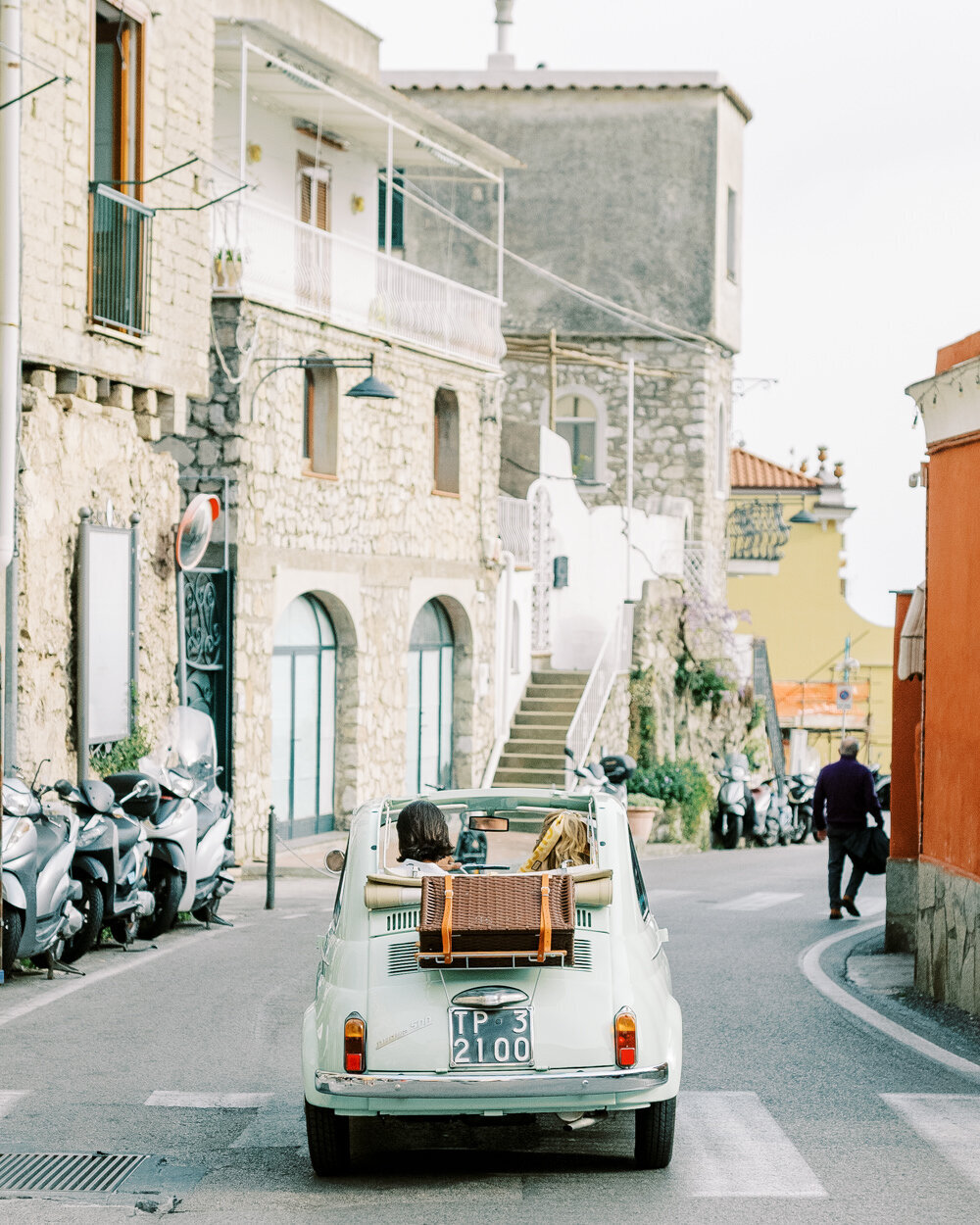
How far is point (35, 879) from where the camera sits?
38.5 ft

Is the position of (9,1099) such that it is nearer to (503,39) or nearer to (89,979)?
(89,979)

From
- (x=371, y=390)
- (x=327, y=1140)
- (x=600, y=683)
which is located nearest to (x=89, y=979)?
(x=327, y=1140)

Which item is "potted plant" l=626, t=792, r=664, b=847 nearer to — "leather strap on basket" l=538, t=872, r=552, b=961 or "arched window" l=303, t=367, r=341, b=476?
"arched window" l=303, t=367, r=341, b=476

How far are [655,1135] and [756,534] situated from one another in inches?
1457

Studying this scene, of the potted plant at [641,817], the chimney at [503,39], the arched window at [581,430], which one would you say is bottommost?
the potted plant at [641,817]

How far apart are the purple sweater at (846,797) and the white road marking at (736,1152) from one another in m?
Answer: 8.31

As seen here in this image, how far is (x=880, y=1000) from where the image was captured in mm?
12180

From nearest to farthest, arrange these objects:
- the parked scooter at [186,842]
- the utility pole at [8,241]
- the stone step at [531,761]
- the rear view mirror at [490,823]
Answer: the rear view mirror at [490,823] → the utility pole at [8,241] → the parked scooter at [186,842] → the stone step at [531,761]

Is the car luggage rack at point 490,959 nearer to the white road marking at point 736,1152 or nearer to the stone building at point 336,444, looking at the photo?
the white road marking at point 736,1152

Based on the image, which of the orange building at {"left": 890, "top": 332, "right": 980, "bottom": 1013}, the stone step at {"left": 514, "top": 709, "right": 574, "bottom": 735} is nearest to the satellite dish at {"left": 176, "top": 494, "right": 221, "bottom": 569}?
the orange building at {"left": 890, "top": 332, "right": 980, "bottom": 1013}

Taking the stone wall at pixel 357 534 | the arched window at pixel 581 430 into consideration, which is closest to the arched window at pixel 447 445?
the stone wall at pixel 357 534

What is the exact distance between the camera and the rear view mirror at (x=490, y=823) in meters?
7.89

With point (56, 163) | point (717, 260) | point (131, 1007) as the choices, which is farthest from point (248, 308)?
point (717, 260)

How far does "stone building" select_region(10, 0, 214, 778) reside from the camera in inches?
621
